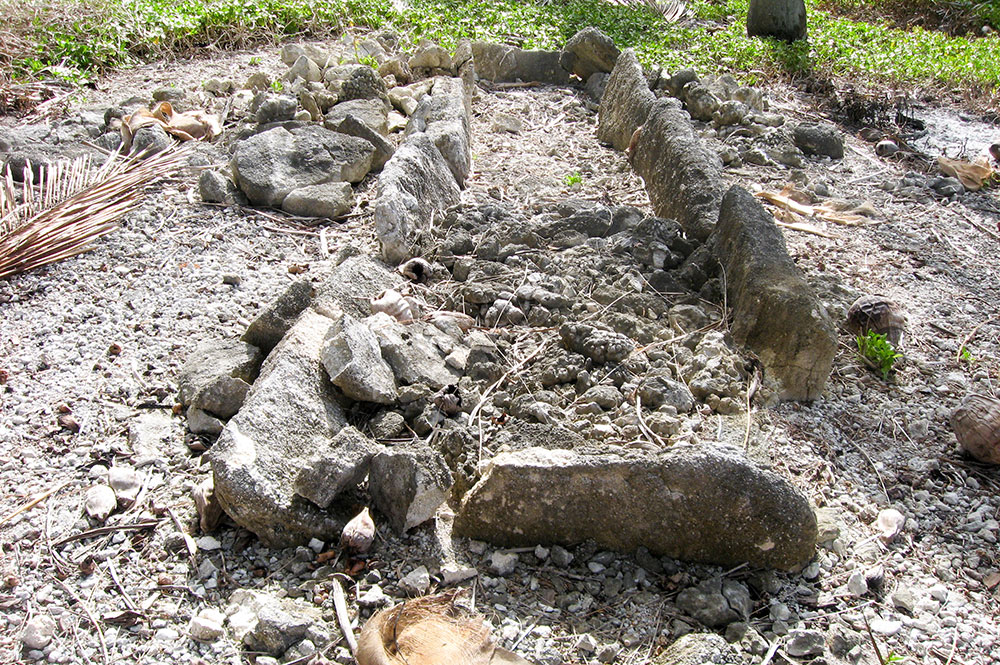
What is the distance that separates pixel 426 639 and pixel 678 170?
3216 millimetres

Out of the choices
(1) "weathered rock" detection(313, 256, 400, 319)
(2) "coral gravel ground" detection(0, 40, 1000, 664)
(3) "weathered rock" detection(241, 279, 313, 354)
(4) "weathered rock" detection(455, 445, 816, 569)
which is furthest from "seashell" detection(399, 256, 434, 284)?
(4) "weathered rock" detection(455, 445, 816, 569)

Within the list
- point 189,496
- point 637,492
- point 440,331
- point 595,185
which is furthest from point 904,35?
point 189,496

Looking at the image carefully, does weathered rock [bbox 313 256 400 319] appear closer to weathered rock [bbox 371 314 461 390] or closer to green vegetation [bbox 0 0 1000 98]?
weathered rock [bbox 371 314 461 390]

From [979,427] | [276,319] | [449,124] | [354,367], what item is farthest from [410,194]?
[979,427]

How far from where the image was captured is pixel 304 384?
2.75m

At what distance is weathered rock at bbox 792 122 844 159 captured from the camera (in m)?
5.61

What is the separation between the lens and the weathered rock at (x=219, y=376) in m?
2.80

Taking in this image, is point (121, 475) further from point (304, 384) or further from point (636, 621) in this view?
point (636, 621)

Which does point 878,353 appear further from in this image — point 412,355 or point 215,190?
point 215,190

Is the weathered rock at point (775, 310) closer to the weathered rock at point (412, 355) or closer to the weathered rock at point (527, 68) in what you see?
the weathered rock at point (412, 355)

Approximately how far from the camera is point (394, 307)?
3.36 meters

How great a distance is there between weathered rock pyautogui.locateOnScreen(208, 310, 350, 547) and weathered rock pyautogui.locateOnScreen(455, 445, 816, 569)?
52 cm

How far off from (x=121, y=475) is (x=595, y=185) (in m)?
3.37

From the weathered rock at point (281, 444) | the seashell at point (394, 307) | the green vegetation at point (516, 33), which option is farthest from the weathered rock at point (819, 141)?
the weathered rock at point (281, 444)
